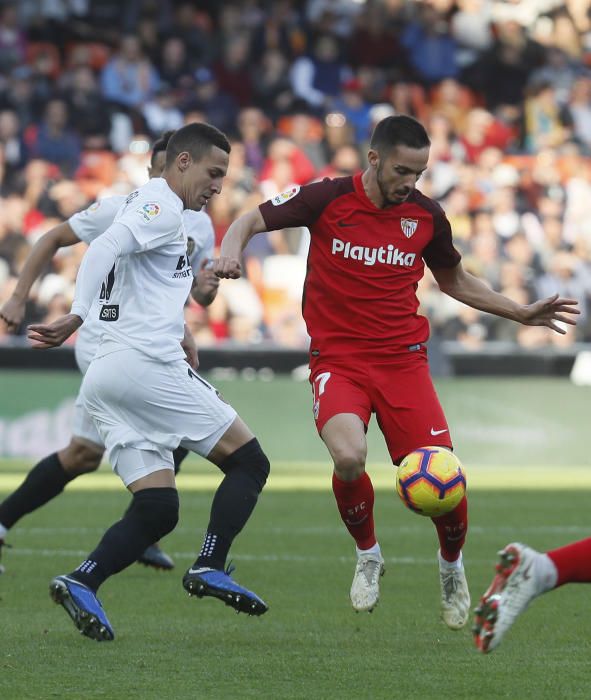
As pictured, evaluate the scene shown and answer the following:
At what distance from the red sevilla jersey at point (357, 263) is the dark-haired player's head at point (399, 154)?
0.20 meters

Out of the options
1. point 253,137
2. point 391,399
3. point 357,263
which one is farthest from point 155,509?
point 253,137

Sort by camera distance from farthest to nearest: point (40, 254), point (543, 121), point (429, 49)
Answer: point (429, 49) → point (543, 121) → point (40, 254)

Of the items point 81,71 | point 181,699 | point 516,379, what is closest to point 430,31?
point 81,71

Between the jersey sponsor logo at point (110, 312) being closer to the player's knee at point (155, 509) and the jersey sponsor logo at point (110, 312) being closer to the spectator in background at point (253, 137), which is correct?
the player's knee at point (155, 509)

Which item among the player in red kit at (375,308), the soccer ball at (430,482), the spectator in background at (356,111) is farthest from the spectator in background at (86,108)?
the soccer ball at (430,482)

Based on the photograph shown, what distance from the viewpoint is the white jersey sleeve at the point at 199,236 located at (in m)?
8.50

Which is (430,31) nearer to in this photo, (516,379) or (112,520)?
(516,379)

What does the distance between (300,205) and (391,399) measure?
1024 mm

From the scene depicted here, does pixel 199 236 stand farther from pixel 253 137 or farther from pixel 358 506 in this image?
pixel 253 137

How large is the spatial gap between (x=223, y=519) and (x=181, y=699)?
1586mm

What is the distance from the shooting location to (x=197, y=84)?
21.0 m

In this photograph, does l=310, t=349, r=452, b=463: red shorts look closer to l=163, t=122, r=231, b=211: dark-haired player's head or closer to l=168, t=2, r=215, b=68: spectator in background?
l=163, t=122, r=231, b=211: dark-haired player's head

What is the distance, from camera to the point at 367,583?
6891mm

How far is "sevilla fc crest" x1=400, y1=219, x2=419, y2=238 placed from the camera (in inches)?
285
